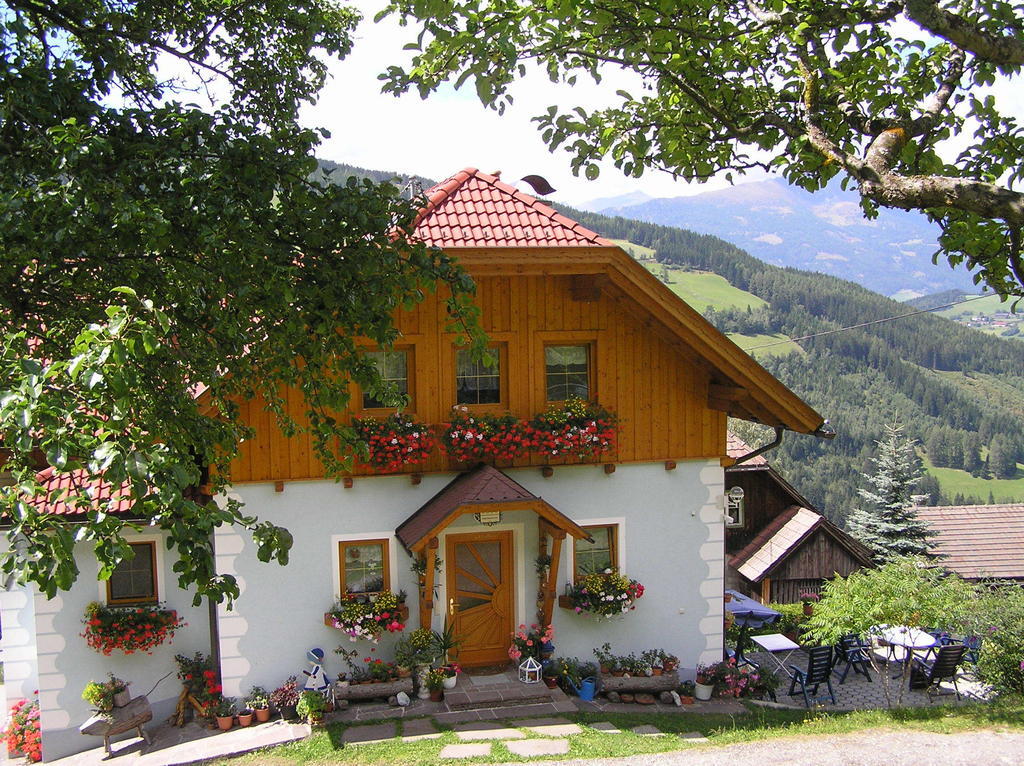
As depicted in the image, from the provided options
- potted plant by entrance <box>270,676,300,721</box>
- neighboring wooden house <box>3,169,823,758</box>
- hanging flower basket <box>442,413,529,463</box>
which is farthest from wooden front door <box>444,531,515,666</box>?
potted plant by entrance <box>270,676,300,721</box>

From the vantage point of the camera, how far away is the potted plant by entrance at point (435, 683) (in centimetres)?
1041

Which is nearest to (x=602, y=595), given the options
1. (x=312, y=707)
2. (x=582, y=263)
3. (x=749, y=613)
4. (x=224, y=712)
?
(x=312, y=707)

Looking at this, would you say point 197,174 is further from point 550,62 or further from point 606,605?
point 606,605

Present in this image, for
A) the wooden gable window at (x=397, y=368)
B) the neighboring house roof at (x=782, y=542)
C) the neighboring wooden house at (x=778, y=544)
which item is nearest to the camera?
the wooden gable window at (x=397, y=368)

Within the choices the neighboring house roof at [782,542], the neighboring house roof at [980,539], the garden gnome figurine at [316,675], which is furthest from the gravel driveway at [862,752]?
the neighboring house roof at [980,539]

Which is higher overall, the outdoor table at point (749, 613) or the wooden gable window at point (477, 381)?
the wooden gable window at point (477, 381)

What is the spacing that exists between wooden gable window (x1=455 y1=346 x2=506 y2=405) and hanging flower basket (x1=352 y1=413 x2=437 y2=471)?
0.81 m

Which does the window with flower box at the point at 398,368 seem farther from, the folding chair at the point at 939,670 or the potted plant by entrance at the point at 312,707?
the folding chair at the point at 939,670

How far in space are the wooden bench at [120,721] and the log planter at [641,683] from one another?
5291 millimetres

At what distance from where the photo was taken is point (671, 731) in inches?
388

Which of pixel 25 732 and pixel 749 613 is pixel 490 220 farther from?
pixel 749 613

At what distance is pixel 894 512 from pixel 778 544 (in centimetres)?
459

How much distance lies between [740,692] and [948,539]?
15.5 metres

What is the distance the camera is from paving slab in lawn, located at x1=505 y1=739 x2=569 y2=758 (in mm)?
8820
